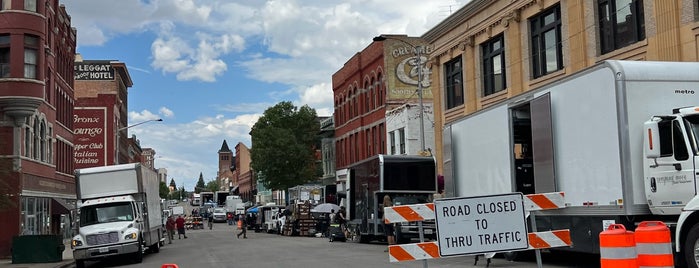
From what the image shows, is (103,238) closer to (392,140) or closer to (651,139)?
(651,139)

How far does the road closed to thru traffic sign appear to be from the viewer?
8.75 m

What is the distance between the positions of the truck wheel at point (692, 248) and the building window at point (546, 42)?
15921 millimetres

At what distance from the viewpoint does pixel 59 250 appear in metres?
24.9

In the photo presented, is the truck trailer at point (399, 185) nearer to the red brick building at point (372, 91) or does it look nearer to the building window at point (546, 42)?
the building window at point (546, 42)

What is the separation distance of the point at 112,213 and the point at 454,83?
18.9 meters

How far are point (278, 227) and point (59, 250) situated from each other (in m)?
21.8

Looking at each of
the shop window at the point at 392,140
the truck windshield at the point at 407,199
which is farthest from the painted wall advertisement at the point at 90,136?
the truck windshield at the point at 407,199

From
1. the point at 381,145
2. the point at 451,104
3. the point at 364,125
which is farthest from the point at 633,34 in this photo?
the point at 364,125

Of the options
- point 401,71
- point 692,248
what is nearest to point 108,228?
point 692,248

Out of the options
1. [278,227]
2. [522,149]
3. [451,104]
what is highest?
[451,104]

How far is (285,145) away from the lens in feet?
211

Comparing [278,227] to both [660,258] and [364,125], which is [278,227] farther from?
[660,258]

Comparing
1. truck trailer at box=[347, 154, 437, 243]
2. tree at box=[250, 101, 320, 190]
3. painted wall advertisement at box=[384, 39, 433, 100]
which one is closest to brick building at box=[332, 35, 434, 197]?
painted wall advertisement at box=[384, 39, 433, 100]

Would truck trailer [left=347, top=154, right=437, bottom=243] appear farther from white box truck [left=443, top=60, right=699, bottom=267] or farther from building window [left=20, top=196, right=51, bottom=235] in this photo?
building window [left=20, top=196, right=51, bottom=235]
